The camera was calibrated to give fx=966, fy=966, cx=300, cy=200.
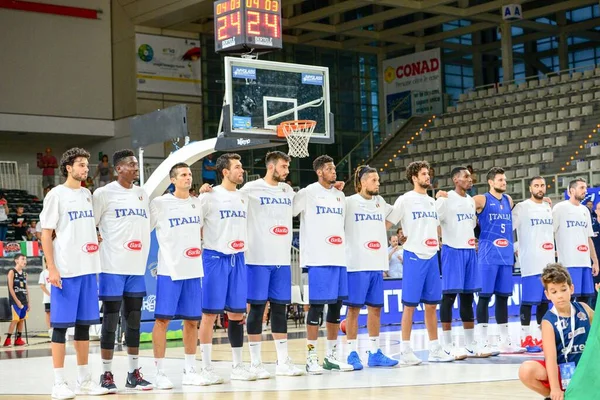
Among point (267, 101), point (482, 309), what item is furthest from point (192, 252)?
point (267, 101)

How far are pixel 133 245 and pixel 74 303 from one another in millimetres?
868

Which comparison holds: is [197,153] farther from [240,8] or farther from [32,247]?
[32,247]

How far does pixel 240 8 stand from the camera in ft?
49.5

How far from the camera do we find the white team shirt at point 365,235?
11125 mm

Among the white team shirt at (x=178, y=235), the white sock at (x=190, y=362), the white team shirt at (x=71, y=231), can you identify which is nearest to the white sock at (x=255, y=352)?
the white sock at (x=190, y=362)

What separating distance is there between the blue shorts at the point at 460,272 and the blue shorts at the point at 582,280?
1926 mm

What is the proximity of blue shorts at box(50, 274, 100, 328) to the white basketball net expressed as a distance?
14.4 feet

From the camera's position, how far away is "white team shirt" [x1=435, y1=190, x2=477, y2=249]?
38.9ft

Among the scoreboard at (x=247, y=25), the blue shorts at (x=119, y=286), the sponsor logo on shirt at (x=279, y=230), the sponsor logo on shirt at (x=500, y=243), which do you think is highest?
the scoreboard at (x=247, y=25)

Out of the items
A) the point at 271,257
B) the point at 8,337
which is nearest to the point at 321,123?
the point at 271,257

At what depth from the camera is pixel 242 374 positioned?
10266 mm

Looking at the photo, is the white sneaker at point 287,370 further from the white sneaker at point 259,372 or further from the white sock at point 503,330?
the white sock at point 503,330

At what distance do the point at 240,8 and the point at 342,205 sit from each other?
523cm

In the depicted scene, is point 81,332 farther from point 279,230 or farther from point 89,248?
point 279,230
